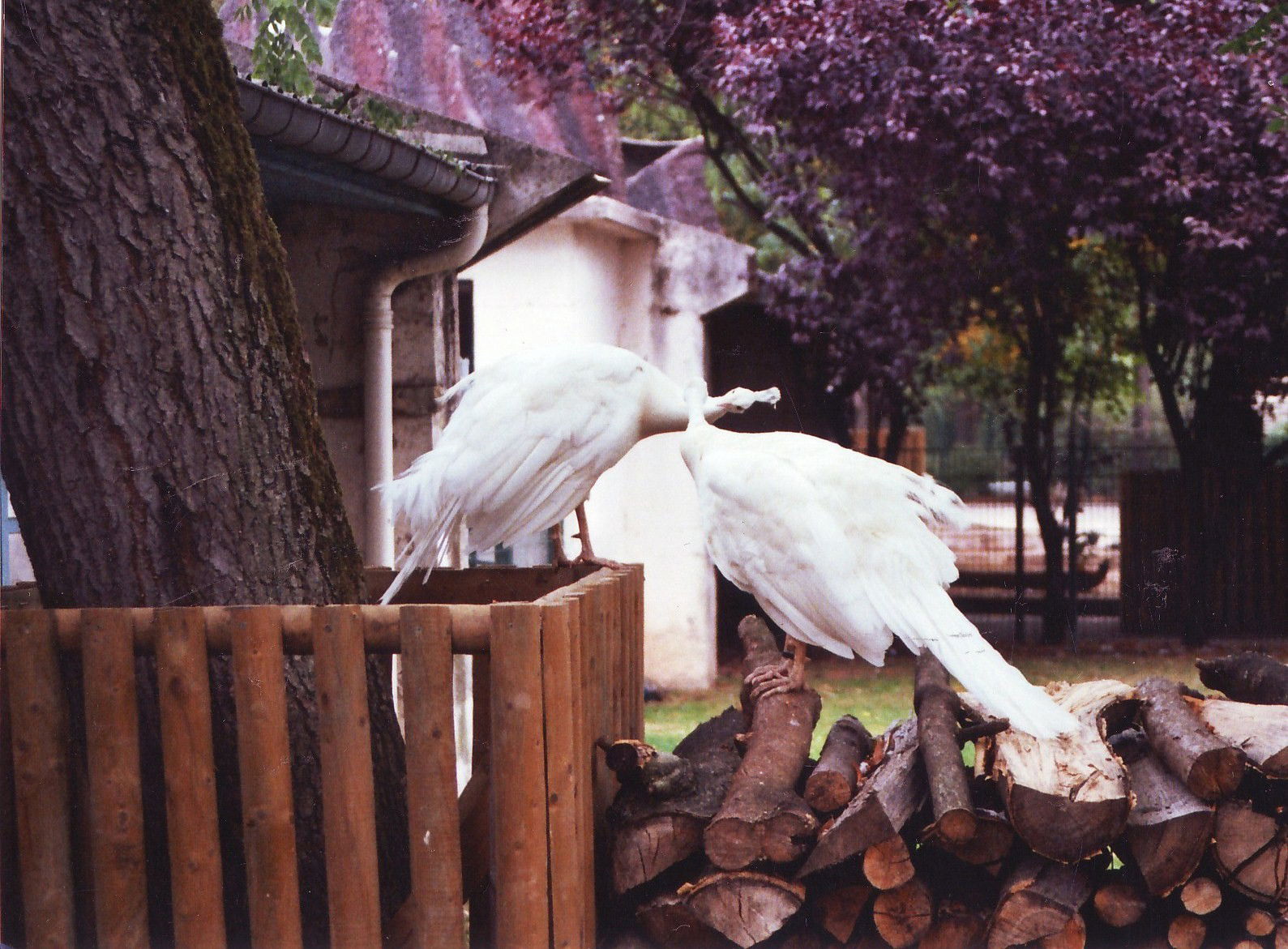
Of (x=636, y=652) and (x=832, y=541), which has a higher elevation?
(x=832, y=541)

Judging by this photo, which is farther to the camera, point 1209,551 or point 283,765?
point 1209,551

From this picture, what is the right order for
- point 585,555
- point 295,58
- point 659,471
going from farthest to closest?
point 659,471 < point 295,58 < point 585,555

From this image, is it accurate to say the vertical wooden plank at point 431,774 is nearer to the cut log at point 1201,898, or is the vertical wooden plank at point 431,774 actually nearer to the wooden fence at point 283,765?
the wooden fence at point 283,765

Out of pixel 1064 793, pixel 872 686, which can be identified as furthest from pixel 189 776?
pixel 872 686

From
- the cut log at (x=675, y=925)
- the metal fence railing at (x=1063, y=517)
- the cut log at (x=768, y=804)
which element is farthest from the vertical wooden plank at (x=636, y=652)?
the metal fence railing at (x=1063, y=517)

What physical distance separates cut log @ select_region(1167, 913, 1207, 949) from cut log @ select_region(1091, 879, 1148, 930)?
107mm

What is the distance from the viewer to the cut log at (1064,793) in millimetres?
3051

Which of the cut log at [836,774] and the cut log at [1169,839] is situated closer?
the cut log at [1169,839]

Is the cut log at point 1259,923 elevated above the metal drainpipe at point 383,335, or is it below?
below

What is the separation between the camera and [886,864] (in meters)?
3.18

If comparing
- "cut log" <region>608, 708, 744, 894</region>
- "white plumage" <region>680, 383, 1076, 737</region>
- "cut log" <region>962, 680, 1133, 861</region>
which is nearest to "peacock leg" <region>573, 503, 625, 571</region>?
"white plumage" <region>680, 383, 1076, 737</region>

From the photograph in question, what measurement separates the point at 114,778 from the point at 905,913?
5.67ft

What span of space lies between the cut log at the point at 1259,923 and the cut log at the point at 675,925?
45.9 inches

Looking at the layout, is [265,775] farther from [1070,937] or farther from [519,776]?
[1070,937]
